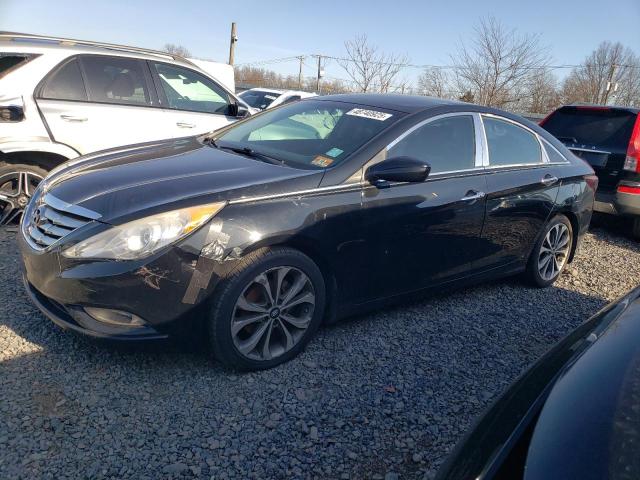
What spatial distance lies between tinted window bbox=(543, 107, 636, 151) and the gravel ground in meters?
3.71

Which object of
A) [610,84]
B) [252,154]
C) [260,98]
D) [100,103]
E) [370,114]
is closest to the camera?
[252,154]

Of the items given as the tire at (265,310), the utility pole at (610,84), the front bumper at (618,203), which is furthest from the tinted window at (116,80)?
the utility pole at (610,84)

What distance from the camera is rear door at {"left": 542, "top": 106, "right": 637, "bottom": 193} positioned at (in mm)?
6270

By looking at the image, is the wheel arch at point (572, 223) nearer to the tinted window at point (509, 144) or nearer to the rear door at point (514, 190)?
the rear door at point (514, 190)

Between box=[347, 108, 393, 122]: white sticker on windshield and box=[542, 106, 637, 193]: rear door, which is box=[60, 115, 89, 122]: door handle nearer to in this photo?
box=[347, 108, 393, 122]: white sticker on windshield

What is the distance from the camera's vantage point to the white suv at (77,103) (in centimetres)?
470

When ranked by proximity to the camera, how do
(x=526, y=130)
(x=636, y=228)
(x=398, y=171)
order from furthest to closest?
(x=636, y=228), (x=526, y=130), (x=398, y=171)

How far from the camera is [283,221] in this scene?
2.82 meters

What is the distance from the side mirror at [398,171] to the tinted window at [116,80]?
3.36 meters

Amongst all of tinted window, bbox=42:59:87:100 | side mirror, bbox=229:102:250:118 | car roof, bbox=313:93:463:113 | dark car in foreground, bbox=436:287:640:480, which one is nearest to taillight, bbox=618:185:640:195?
car roof, bbox=313:93:463:113

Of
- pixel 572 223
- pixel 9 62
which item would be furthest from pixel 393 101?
pixel 9 62

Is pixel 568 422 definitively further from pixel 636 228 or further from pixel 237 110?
pixel 636 228

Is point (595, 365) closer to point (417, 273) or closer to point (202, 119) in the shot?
point (417, 273)

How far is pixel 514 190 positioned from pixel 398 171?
55.7 inches
